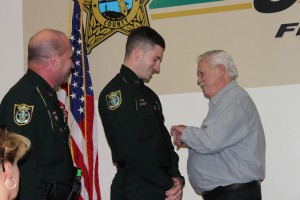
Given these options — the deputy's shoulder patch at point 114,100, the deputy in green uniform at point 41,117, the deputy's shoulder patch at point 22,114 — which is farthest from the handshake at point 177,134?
the deputy's shoulder patch at point 22,114

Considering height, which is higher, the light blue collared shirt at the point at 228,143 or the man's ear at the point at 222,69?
the man's ear at the point at 222,69

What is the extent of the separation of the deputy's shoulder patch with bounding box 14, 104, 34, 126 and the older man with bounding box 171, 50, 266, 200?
1092 mm

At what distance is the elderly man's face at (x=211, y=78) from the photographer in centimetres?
362

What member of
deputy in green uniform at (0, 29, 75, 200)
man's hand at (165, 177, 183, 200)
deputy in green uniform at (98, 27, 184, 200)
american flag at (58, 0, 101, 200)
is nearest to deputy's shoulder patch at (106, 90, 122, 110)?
deputy in green uniform at (98, 27, 184, 200)

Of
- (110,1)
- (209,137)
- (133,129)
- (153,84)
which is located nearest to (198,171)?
(209,137)

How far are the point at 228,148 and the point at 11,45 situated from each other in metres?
2.60

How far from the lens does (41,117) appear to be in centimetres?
302

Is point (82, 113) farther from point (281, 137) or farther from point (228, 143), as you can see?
point (281, 137)

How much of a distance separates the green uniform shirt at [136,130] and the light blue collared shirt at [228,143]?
0.71ft

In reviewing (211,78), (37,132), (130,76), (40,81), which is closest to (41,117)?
(37,132)

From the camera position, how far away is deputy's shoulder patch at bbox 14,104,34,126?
2.95 meters

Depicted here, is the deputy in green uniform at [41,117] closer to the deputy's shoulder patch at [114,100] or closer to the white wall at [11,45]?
the deputy's shoulder patch at [114,100]

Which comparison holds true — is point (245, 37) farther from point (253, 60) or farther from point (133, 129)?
point (133, 129)

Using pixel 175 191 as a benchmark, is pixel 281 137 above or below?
above
